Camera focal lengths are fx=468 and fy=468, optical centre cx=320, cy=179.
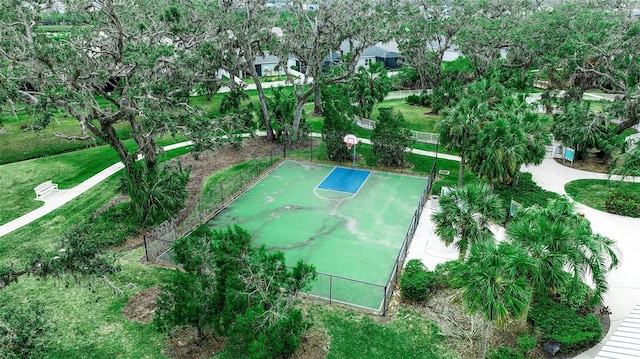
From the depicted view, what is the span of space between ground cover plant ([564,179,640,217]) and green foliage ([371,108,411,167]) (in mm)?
9704

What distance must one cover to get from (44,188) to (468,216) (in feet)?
75.7

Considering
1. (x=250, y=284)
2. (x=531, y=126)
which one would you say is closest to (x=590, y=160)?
(x=531, y=126)

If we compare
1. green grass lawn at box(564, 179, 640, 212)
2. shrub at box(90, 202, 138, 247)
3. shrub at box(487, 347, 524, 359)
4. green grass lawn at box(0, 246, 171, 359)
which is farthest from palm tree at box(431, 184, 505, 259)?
shrub at box(90, 202, 138, 247)

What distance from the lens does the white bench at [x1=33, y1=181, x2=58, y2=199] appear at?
26062 millimetres

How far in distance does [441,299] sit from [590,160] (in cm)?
2008

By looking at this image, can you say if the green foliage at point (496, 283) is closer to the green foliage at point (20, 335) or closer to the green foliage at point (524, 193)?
the green foliage at point (20, 335)

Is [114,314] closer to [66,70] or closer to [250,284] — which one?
[250,284]

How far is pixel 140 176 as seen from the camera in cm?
2216

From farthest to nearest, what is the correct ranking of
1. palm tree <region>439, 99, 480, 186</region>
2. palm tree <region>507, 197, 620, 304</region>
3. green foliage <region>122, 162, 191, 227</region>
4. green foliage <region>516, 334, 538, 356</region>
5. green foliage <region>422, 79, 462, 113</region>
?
green foliage <region>422, 79, 462, 113</region> → palm tree <region>439, 99, 480, 186</region> → green foliage <region>122, 162, 191, 227</region> → green foliage <region>516, 334, 538, 356</region> → palm tree <region>507, 197, 620, 304</region>

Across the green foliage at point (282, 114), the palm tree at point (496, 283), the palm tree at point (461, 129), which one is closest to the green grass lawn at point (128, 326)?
the palm tree at point (496, 283)

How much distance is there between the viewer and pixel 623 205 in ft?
78.0

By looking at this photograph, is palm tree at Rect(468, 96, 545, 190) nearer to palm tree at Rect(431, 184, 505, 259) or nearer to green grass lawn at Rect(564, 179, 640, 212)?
palm tree at Rect(431, 184, 505, 259)

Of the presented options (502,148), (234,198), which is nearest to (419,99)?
(234,198)

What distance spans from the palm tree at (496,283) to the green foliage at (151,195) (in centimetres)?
1453
